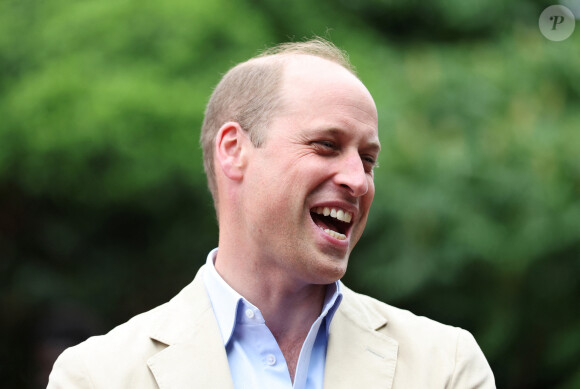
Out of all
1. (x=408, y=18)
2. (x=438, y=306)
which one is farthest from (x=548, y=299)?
(x=408, y=18)

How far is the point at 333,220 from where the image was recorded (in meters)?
2.57

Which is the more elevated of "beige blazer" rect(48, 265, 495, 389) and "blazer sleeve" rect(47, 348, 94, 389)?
"beige blazer" rect(48, 265, 495, 389)

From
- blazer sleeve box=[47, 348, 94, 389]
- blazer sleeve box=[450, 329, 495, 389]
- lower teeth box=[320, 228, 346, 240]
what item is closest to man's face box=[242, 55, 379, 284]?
lower teeth box=[320, 228, 346, 240]

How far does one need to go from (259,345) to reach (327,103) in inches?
29.8

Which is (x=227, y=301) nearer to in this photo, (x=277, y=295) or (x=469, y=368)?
(x=277, y=295)

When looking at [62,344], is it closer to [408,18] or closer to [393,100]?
[393,100]

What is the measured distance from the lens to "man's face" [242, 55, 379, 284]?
95.2 inches

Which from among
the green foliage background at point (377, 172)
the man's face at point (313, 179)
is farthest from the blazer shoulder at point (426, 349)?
the green foliage background at point (377, 172)

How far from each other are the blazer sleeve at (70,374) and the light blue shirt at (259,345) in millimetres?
420

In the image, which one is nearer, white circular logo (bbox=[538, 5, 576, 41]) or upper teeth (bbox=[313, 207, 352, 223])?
upper teeth (bbox=[313, 207, 352, 223])

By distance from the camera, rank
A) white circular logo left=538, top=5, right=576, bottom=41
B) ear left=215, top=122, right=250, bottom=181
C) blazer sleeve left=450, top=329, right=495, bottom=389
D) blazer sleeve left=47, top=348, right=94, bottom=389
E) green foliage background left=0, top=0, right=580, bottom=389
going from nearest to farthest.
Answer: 1. blazer sleeve left=47, top=348, right=94, bottom=389
2. blazer sleeve left=450, top=329, right=495, bottom=389
3. ear left=215, top=122, right=250, bottom=181
4. green foliage background left=0, top=0, right=580, bottom=389
5. white circular logo left=538, top=5, right=576, bottom=41

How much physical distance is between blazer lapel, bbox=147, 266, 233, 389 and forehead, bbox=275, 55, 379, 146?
0.65m

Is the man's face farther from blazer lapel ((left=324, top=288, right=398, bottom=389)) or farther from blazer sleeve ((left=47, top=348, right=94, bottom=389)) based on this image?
blazer sleeve ((left=47, top=348, right=94, bottom=389))

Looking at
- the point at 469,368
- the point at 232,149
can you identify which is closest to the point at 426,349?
the point at 469,368
